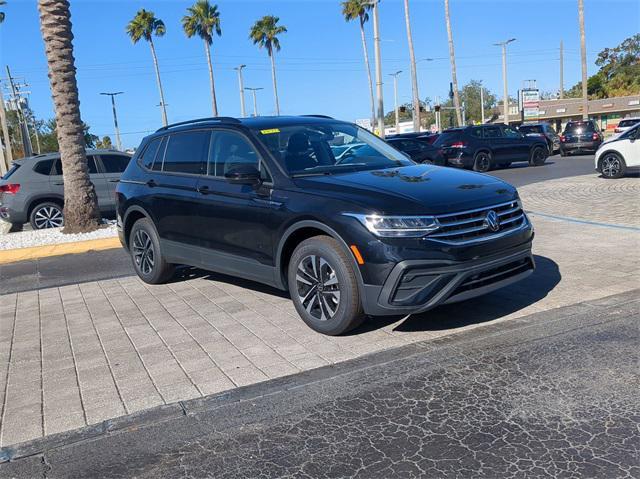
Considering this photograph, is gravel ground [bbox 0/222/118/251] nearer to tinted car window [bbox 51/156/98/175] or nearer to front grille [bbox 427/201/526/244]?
tinted car window [bbox 51/156/98/175]

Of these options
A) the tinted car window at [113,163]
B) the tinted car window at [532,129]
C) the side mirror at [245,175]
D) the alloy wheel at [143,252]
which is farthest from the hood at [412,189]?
the tinted car window at [532,129]

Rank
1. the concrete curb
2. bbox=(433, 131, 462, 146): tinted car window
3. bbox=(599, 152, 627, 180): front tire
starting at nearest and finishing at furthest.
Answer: the concrete curb, bbox=(599, 152, 627, 180): front tire, bbox=(433, 131, 462, 146): tinted car window

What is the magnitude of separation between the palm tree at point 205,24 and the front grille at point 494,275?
49.7 m

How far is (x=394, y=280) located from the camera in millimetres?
4305

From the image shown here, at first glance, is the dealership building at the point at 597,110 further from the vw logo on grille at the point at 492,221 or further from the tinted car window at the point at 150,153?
the vw logo on grille at the point at 492,221

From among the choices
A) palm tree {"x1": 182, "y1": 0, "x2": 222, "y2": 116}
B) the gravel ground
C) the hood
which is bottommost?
the gravel ground

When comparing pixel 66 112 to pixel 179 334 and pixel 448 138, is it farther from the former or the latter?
pixel 448 138

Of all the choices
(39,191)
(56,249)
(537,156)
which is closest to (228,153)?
(56,249)

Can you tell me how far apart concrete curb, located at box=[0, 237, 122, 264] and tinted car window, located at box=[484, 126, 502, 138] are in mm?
15467

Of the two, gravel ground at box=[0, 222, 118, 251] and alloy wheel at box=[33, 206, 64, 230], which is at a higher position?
alloy wheel at box=[33, 206, 64, 230]

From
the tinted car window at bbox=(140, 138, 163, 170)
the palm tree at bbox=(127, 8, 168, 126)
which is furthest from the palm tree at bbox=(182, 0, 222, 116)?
the tinted car window at bbox=(140, 138, 163, 170)

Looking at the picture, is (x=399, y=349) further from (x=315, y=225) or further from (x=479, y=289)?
(x=315, y=225)

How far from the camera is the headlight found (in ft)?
14.1

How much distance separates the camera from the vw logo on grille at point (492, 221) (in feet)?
15.0
